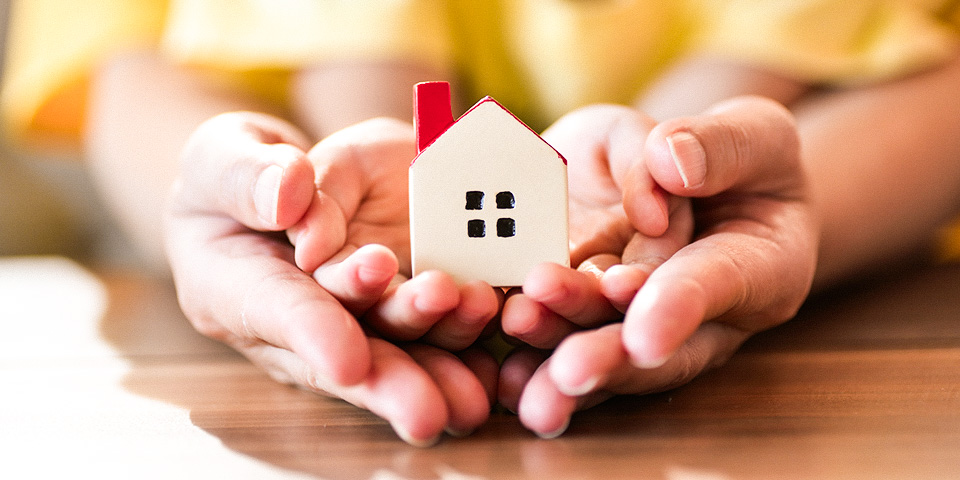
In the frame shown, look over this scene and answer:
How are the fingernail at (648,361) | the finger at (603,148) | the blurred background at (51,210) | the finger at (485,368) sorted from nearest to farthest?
the fingernail at (648,361), the finger at (485,368), the finger at (603,148), the blurred background at (51,210)

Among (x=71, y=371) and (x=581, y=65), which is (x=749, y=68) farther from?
(x=71, y=371)

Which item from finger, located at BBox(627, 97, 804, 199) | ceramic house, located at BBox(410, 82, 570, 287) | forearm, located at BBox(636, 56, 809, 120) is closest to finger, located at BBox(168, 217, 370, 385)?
ceramic house, located at BBox(410, 82, 570, 287)

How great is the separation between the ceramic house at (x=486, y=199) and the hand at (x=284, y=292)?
0.07 meters

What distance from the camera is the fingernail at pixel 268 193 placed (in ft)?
2.04

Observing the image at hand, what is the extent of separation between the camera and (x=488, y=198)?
0.64 metres

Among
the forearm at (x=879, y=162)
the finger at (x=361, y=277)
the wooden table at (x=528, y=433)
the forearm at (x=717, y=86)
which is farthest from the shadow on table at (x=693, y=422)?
the forearm at (x=717, y=86)

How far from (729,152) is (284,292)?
1.27 feet

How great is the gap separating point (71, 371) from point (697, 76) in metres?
0.91

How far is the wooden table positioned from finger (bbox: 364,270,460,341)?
78 millimetres

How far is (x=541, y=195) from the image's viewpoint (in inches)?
25.2

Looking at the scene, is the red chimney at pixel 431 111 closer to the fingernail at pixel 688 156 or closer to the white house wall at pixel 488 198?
the white house wall at pixel 488 198

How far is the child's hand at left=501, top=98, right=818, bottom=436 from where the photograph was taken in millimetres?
529

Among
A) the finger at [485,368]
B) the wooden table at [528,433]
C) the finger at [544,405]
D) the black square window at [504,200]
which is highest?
the black square window at [504,200]

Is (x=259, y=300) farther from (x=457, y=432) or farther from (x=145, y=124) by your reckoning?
(x=145, y=124)
